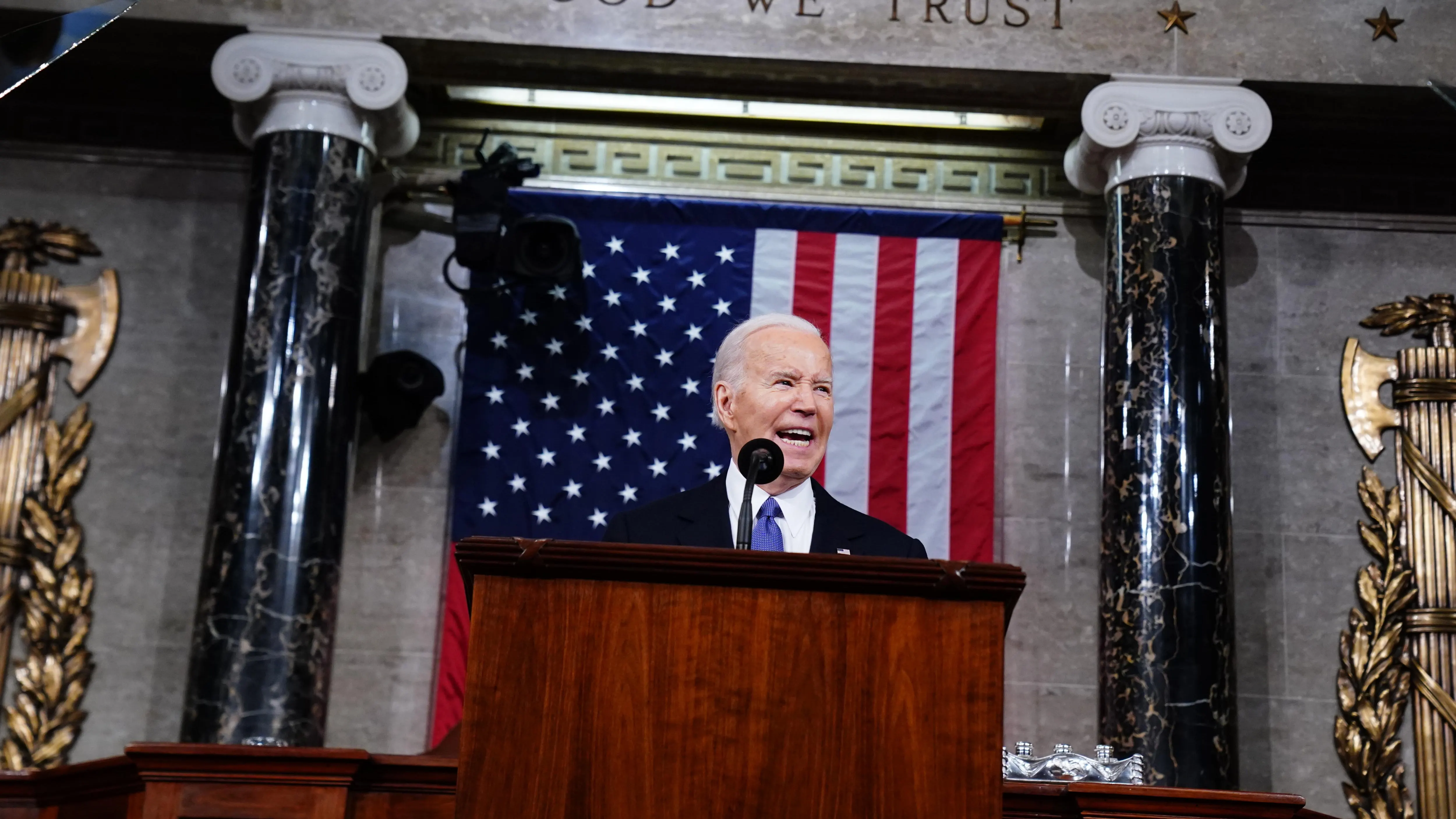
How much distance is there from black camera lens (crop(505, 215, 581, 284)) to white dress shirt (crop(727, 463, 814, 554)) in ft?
12.2

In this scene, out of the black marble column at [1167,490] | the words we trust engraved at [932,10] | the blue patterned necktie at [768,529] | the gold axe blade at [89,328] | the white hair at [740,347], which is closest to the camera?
the blue patterned necktie at [768,529]

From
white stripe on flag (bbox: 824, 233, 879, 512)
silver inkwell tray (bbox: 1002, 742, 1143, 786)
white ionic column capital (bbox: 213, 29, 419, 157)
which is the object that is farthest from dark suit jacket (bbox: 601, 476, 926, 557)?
white ionic column capital (bbox: 213, 29, 419, 157)

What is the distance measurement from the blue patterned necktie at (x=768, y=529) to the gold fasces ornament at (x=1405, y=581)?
474cm

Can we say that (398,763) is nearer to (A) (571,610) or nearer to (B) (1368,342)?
(A) (571,610)

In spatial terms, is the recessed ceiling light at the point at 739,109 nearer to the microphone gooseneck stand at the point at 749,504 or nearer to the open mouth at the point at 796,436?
the open mouth at the point at 796,436

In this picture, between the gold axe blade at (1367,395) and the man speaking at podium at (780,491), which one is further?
the gold axe blade at (1367,395)

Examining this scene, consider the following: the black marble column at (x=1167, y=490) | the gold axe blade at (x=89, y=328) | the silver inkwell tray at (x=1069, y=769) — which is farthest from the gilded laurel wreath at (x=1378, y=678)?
the gold axe blade at (x=89, y=328)

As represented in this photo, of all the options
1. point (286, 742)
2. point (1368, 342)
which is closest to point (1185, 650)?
point (1368, 342)

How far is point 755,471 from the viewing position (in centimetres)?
311

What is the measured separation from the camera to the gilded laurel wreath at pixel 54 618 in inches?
300

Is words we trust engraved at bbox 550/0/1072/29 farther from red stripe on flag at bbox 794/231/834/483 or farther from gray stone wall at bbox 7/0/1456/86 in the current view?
red stripe on flag at bbox 794/231/834/483

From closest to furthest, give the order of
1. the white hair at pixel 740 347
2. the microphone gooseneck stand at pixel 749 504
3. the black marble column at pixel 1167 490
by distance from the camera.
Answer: the microphone gooseneck stand at pixel 749 504
the white hair at pixel 740 347
the black marble column at pixel 1167 490

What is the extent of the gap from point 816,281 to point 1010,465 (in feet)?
4.48

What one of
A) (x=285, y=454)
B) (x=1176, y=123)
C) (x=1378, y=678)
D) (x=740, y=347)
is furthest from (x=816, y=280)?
(x=740, y=347)
